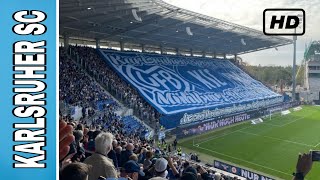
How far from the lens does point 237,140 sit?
68.5 feet

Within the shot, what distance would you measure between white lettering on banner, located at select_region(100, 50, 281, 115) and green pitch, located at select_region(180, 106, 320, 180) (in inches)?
93.2

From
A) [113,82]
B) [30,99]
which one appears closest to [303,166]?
[30,99]

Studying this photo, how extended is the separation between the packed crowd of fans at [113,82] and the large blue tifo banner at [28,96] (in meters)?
15.6

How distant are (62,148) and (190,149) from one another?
1462 centimetres

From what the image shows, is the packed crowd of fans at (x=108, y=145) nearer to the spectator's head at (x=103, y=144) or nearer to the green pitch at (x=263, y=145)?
the spectator's head at (x=103, y=144)

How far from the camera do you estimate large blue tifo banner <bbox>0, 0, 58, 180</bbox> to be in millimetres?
4902

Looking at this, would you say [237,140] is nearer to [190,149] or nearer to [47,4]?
[190,149]

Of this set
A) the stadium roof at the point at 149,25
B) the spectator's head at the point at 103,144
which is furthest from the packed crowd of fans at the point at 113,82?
the spectator's head at the point at 103,144

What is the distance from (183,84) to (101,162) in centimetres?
2532

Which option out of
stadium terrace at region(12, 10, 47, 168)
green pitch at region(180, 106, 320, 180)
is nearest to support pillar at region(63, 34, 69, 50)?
green pitch at region(180, 106, 320, 180)

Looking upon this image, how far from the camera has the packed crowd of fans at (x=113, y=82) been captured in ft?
69.9

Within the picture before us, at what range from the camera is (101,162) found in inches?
139

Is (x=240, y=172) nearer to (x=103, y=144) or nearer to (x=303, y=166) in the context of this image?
(x=303, y=166)

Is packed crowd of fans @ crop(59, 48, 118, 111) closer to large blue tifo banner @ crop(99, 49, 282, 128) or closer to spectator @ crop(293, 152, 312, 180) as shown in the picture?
large blue tifo banner @ crop(99, 49, 282, 128)
